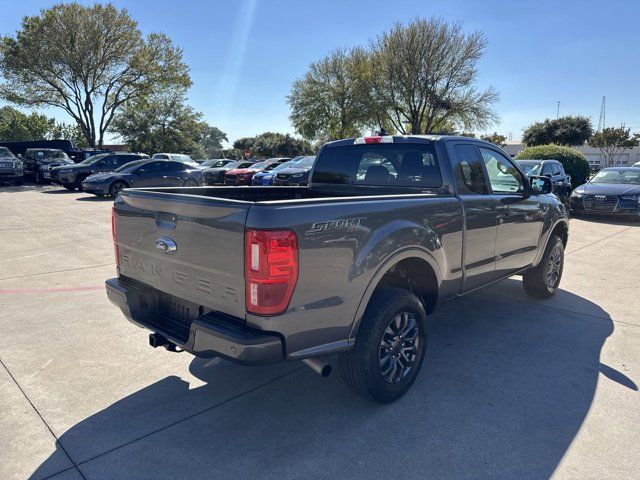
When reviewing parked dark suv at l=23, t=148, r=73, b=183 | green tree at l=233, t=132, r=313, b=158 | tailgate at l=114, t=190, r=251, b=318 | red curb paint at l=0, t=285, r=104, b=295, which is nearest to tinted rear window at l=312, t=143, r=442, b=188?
tailgate at l=114, t=190, r=251, b=318

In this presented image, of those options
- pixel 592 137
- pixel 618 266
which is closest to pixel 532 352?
pixel 618 266

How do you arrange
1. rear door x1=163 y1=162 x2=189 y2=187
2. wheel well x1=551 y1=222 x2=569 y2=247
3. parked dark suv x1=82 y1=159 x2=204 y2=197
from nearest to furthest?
wheel well x1=551 y1=222 x2=569 y2=247
parked dark suv x1=82 y1=159 x2=204 y2=197
rear door x1=163 y1=162 x2=189 y2=187

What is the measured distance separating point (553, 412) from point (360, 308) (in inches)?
60.9

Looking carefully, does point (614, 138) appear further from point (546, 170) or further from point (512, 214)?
point (512, 214)

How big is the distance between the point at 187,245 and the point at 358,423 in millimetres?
1584

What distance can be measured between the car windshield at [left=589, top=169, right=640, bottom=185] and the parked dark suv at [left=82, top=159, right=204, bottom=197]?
1370 centimetres

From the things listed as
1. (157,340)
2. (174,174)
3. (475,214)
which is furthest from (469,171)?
(174,174)

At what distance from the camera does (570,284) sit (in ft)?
20.5

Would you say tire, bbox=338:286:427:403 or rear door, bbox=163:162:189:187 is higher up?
rear door, bbox=163:162:189:187

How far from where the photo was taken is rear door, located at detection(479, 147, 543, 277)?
4297 millimetres

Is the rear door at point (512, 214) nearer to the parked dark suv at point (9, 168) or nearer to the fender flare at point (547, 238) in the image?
the fender flare at point (547, 238)

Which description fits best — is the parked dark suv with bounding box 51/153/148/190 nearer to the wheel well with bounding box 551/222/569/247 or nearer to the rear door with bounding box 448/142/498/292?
the wheel well with bounding box 551/222/569/247

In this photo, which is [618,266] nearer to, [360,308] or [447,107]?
[360,308]

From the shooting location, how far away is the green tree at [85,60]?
27078mm
